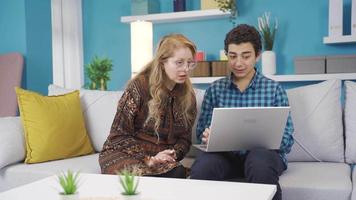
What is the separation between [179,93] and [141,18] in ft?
5.96

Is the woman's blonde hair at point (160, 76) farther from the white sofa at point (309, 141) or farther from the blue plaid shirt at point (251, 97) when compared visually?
the white sofa at point (309, 141)

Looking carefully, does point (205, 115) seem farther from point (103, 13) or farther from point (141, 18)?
point (103, 13)

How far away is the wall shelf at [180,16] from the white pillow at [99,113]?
4.24 feet

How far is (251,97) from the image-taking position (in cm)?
174

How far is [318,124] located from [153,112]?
77cm

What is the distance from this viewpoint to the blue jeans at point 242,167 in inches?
56.4

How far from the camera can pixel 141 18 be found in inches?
136

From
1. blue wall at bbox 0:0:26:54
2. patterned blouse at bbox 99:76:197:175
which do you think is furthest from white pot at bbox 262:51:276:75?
blue wall at bbox 0:0:26:54

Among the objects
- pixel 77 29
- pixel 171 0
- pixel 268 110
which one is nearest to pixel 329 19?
pixel 171 0

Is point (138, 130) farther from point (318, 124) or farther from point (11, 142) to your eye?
point (318, 124)

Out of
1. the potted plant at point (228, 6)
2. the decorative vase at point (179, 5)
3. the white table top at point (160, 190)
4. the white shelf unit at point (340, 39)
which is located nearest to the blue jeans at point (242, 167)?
the white table top at point (160, 190)

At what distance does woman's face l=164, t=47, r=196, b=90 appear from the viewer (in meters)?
1.68

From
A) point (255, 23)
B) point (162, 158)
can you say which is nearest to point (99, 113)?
point (162, 158)

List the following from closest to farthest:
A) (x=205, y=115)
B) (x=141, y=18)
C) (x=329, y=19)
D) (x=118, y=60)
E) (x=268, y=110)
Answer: (x=268, y=110) → (x=205, y=115) → (x=329, y=19) → (x=141, y=18) → (x=118, y=60)
